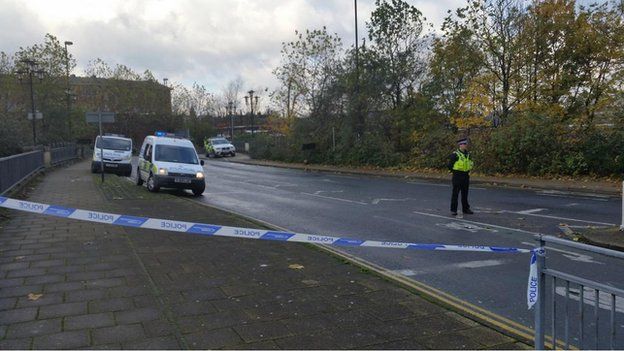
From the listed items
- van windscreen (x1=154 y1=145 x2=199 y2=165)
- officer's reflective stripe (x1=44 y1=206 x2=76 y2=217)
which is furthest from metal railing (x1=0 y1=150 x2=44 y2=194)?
officer's reflective stripe (x1=44 y1=206 x2=76 y2=217)

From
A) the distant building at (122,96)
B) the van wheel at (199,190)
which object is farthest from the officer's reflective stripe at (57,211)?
the distant building at (122,96)

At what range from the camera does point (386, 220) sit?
1060cm

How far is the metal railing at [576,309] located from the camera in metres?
3.01

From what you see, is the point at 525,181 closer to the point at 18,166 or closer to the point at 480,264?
the point at 480,264

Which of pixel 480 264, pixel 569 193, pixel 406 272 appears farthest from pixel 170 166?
pixel 569 193

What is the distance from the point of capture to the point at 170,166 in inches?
628

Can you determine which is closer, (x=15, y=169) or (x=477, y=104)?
(x=15, y=169)

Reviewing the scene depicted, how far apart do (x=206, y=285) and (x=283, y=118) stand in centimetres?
4336

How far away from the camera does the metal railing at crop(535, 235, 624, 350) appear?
3011 mm

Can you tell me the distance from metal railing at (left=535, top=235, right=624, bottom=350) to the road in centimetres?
6

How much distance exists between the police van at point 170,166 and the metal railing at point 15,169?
3728 mm

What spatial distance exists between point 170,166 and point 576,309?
13.3 m

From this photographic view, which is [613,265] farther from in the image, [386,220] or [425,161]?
[425,161]

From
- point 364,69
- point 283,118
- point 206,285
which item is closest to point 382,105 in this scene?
point 364,69
